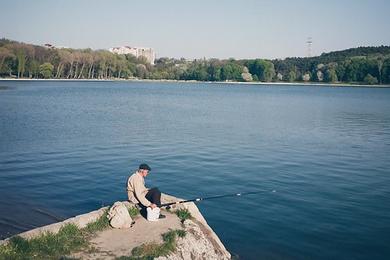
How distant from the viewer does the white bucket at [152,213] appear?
12.2m

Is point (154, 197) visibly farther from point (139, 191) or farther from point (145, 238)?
point (145, 238)

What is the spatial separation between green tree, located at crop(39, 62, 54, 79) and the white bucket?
158 m

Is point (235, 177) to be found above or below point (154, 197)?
below

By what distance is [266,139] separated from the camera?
35.7 m

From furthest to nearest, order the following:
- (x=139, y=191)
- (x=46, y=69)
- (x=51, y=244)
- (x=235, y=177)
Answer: (x=46, y=69), (x=235, y=177), (x=139, y=191), (x=51, y=244)

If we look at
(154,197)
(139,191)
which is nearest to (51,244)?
(139,191)

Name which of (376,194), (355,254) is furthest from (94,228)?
(376,194)

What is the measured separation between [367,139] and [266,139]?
9142 millimetres

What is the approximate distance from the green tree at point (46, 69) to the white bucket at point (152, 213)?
158 meters

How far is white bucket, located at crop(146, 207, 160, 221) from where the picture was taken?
12242mm

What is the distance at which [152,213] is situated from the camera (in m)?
12.3

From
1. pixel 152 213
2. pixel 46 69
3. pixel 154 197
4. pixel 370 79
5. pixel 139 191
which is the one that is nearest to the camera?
pixel 152 213

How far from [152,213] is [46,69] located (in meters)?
160

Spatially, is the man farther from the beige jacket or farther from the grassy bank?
the grassy bank
